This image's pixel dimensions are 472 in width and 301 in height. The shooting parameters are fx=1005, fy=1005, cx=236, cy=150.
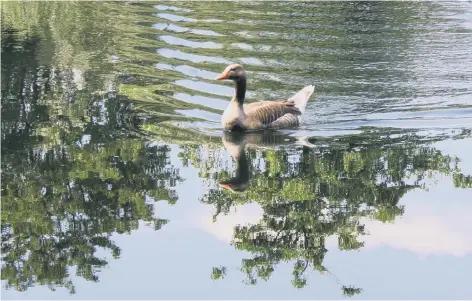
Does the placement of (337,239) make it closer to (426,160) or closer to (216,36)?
(426,160)

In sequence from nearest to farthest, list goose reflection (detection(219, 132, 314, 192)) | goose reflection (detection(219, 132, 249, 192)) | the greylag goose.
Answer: goose reflection (detection(219, 132, 249, 192)) < goose reflection (detection(219, 132, 314, 192)) < the greylag goose

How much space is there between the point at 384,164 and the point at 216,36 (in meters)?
7.94

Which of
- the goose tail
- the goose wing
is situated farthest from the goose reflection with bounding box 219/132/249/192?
the goose tail

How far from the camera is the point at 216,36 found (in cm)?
1934

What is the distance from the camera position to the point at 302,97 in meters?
14.4

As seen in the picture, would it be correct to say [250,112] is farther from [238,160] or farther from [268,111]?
A: [238,160]

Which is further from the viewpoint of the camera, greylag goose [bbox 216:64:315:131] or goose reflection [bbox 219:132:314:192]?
greylag goose [bbox 216:64:315:131]

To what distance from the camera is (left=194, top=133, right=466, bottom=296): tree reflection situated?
9.50 m

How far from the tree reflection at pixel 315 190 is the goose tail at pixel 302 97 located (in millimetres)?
968

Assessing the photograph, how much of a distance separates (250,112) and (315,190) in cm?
271

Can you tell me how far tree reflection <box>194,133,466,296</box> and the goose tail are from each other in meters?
0.97

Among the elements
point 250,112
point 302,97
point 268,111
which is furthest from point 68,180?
point 302,97

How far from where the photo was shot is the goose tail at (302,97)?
1421 centimetres

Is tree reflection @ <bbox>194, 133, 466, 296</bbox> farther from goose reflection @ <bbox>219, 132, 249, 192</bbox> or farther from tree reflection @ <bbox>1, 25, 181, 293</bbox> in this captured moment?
tree reflection @ <bbox>1, 25, 181, 293</bbox>
